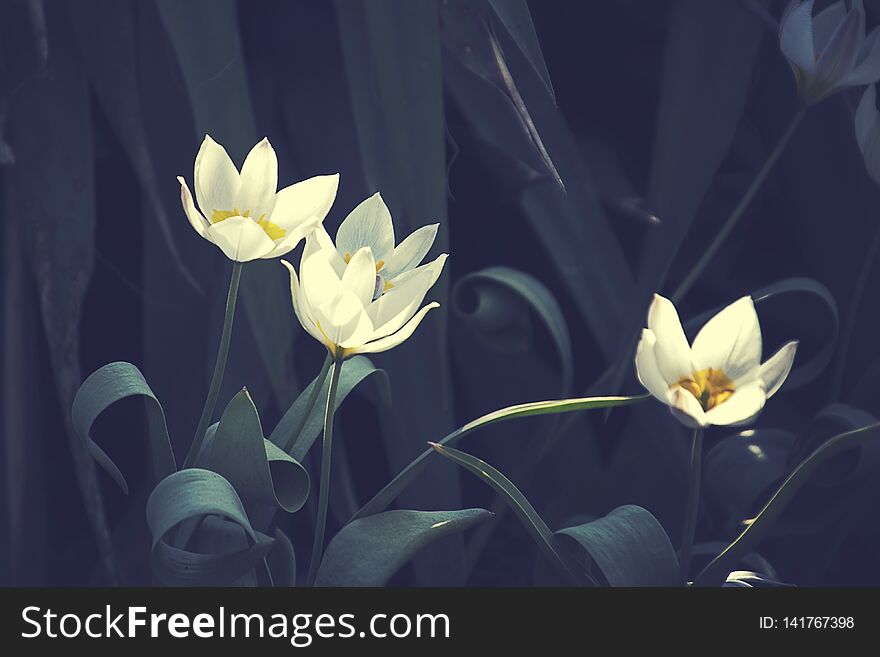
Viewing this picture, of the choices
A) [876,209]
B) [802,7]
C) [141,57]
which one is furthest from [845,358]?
[141,57]

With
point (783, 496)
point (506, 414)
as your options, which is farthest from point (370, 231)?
point (783, 496)

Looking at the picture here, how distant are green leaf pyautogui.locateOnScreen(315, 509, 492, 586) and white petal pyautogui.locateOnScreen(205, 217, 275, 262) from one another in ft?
0.43

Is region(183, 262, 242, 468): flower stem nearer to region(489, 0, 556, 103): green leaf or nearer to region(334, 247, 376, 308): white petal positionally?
region(334, 247, 376, 308): white petal

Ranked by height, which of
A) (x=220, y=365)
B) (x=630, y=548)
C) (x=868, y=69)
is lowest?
(x=630, y=548)

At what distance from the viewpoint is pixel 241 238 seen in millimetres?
411

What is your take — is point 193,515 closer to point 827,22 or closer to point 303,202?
point 303,202

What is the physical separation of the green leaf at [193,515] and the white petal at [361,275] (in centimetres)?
10

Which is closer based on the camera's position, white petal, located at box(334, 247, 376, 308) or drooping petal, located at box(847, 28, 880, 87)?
white petal, located at box(334, 247, 376, 308)

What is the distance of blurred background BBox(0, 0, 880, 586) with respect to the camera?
1.81 feet

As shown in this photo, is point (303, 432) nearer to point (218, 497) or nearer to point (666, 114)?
point (218, 497)

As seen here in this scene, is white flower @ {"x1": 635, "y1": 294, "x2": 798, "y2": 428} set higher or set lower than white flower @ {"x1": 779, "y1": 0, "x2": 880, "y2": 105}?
lower

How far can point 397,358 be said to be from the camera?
1.87 ft

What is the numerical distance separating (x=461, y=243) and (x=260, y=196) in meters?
0.27

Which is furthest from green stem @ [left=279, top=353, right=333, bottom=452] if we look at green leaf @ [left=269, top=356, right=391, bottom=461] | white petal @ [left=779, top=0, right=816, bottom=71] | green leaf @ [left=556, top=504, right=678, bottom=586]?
white petal @ [left=779, top=0, right=816, bottom=71]
